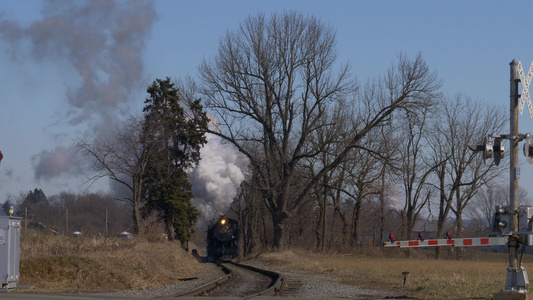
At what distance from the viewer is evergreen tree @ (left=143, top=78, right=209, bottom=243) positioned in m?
46.9

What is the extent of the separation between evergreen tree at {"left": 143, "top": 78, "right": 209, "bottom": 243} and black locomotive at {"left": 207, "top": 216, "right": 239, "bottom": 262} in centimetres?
310

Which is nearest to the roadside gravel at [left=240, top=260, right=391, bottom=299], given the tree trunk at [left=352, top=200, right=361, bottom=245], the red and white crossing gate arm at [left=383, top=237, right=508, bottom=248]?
the red and white crossing gate arm at [left=383, top=237, right=508, bottom=248]

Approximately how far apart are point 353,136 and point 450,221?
24.9m

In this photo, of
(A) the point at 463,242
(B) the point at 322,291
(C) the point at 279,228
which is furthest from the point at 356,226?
(A) the point at 463,242

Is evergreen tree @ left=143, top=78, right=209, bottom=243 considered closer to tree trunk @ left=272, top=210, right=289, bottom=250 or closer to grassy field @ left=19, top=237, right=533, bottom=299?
tree trunk @ left=272, top=210, right=289, bottom=250

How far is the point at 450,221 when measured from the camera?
65.3 meters

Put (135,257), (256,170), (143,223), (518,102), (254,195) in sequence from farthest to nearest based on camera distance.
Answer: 1. (254,195)
2. (256,170)
3. (143,223)
4. (135,257)
5. (518,102)

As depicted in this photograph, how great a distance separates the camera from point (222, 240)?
4659 cm

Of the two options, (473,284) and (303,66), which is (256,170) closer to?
(303,66)

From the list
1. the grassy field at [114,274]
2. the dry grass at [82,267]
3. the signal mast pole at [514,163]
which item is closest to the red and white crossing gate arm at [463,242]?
the signal mast pole at [514,163]

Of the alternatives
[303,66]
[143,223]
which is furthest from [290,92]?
[143,223]

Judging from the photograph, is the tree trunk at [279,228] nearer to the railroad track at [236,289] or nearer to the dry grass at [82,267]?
the railroad track at [236,289]

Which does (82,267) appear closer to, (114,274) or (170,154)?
(114,274)

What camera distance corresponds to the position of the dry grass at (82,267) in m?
17.7
